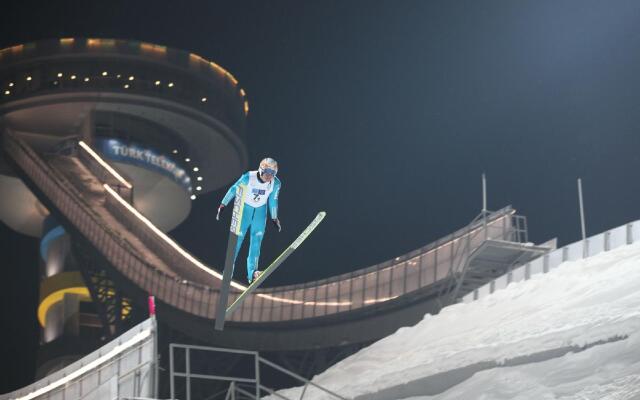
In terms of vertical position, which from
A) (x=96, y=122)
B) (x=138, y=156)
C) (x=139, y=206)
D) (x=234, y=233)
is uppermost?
(x=96, y=122)

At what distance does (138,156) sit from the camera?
72500mm

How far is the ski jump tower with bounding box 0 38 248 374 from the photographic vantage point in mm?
69875

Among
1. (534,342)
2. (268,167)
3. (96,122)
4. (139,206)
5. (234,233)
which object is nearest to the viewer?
(268,167)

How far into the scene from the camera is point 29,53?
71.9 meters

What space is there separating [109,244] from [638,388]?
43.9m

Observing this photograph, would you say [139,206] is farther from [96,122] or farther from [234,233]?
[234,233]

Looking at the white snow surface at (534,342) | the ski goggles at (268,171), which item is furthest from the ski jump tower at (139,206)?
the ski goggles at (268,171)

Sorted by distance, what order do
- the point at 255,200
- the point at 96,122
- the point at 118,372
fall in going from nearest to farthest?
1. the point at 255,200
2. the point at 118,372
3. the point at 96,122

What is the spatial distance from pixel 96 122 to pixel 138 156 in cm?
324

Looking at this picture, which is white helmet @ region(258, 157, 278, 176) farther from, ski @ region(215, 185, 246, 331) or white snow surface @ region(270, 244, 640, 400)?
white snow surface @ region(270, 244, 640, 400)

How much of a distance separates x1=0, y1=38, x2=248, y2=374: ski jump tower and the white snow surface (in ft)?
141

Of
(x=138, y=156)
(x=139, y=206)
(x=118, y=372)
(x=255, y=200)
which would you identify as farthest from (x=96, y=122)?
(x=255, y=200)

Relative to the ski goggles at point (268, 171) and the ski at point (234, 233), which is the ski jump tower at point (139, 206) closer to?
the ski at point (234, 233)

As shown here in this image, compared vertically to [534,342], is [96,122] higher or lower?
higher
